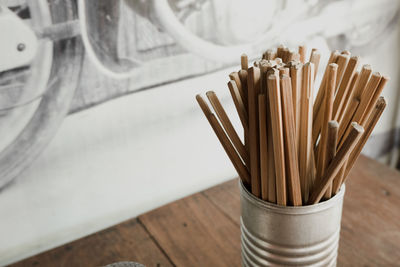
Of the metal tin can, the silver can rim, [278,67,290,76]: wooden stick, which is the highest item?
[278,67,290,76]: wooden stick

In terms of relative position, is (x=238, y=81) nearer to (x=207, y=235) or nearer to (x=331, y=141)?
(x=331, y=141)

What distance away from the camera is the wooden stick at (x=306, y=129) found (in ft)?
1.17

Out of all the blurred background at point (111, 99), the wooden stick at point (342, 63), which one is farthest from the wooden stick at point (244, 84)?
the blurred background at point (111, 99)

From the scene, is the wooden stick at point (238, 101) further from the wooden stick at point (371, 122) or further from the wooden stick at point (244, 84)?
the wooden stick at point (371, 122)

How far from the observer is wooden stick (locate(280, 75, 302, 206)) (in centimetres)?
33

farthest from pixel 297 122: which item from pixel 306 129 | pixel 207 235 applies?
pixel 207 235

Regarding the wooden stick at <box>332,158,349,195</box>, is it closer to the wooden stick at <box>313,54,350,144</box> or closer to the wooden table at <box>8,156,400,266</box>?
the wooden stick at <box>313,54,350,144</box>

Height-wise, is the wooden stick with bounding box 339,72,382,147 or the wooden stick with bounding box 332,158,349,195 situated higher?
the wooden stick with bounding box 339,72,382,147

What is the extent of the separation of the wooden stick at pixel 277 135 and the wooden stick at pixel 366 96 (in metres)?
0.09

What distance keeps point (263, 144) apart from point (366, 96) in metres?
0.11

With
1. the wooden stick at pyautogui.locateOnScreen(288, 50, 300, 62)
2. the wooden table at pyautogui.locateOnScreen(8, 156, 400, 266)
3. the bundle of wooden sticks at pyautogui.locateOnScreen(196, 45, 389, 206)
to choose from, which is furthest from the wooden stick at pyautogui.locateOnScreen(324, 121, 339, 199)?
the wooden table at pyautogui.locateOnScreen(8, 156, 400, 266)

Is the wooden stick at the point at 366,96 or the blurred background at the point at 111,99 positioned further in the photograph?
the blurred background at the point at 111,99

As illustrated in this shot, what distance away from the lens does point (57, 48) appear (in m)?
0.54

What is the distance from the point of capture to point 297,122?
366 millimetres
